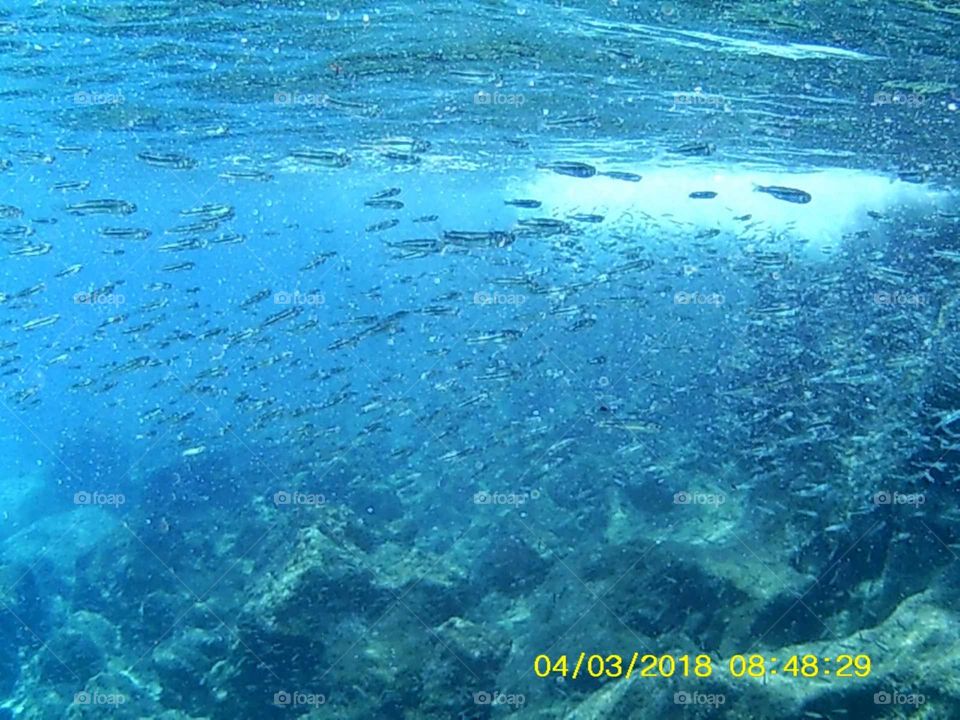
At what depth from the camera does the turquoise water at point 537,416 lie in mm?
9492

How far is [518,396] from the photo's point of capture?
69.8 ft

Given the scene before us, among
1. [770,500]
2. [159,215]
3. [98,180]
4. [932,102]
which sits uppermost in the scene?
[932,102]

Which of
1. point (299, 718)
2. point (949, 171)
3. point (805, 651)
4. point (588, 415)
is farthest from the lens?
point (949, 171)

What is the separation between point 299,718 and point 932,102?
1682cm

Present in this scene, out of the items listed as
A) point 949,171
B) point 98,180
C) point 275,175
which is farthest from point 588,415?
point 98,180

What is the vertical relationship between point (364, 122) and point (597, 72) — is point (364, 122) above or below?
below

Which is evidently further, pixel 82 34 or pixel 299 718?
pixel 82 34

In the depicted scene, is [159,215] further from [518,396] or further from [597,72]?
[597,72]

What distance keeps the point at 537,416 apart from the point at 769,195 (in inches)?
635
